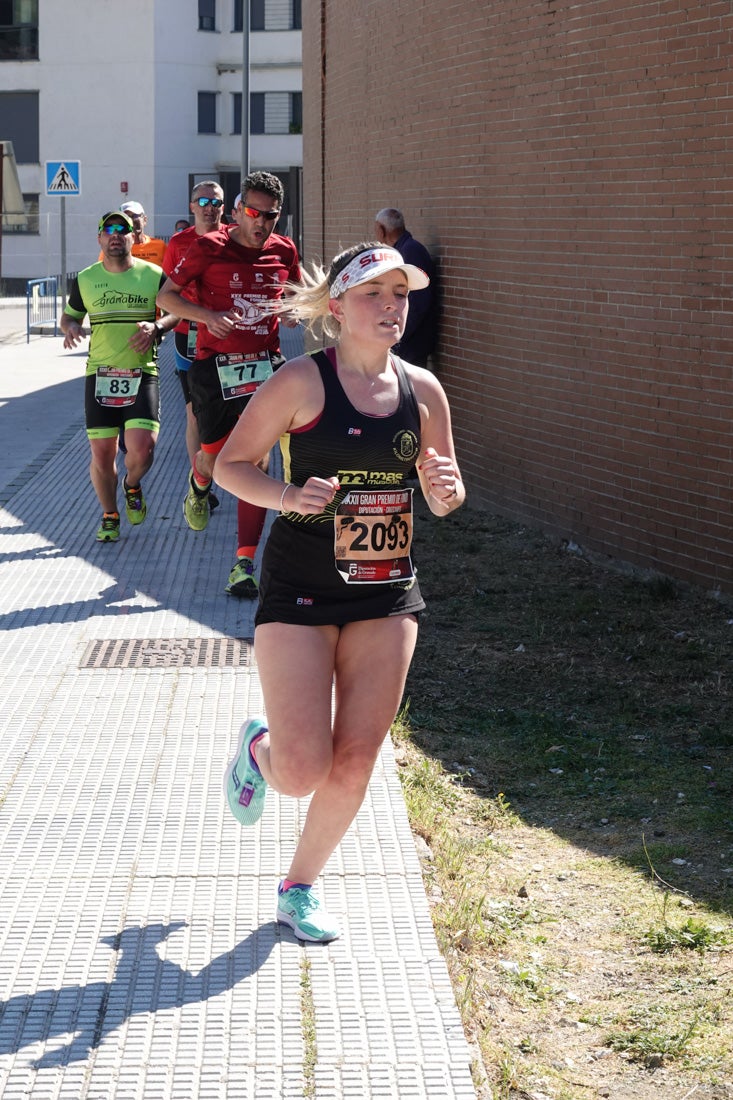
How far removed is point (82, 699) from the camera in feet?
22.0

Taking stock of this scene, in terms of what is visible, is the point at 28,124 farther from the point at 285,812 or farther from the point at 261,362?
the point at 285,812

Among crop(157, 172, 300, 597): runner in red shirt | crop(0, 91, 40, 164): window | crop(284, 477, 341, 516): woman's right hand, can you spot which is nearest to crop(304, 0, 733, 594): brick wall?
crop(157, 172, 300, 597): runner in red shirt

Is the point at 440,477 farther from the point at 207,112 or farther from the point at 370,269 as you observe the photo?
the point at 207,112

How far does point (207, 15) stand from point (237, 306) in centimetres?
4560

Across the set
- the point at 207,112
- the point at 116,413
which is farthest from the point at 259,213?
the point at 207,112

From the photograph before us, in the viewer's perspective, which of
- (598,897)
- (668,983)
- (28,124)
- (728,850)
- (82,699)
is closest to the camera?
(668,983)

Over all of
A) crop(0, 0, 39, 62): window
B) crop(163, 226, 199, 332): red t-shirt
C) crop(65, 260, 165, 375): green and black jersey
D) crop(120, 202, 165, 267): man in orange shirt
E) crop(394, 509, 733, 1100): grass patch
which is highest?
crop(0, 0, 39, 62): window

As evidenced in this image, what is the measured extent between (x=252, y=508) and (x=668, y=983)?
15.0 ft

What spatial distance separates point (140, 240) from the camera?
14.9 m

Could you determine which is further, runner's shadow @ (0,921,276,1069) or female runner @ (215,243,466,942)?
female runner @ (215,243,466,942)

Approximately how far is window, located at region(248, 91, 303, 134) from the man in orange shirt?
36342 millimetres

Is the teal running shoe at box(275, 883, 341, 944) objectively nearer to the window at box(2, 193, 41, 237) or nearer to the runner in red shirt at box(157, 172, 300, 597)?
the runner in red shirt at box(157, 172, 300, 597)

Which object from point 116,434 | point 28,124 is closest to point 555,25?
point 116,434

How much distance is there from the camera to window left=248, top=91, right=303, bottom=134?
5200cm
